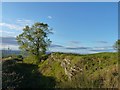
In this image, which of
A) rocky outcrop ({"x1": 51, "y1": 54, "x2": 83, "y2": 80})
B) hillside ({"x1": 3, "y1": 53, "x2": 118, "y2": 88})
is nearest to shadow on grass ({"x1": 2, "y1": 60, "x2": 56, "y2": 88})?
hillside ({"x1": 3, "y1": 53, "x2": 118, "y2": 88})

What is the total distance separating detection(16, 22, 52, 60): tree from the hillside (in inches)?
80.0

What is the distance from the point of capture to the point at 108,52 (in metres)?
18.8

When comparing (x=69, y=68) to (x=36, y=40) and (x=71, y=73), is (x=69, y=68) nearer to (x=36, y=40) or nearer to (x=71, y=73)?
(x=71, y=73)

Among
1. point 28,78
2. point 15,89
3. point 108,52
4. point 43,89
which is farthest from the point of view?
point 108,52

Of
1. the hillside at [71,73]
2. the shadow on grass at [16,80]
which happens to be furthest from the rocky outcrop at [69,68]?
the shadow on grass at [16,80]

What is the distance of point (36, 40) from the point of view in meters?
27.3

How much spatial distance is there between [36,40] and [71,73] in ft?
37.0

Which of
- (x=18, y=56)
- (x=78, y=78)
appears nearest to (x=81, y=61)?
(x=78, y=78)

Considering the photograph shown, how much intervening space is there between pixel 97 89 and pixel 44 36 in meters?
16.3

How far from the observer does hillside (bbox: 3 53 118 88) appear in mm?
12047

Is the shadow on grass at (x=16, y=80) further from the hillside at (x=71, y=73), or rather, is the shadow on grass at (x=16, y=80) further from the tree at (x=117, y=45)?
the tree at (x=117, y=45)

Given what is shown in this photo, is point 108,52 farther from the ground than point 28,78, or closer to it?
farther from the ground

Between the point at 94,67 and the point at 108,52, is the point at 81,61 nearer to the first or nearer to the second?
the point at 94,67

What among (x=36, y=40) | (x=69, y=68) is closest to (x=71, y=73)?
(x=69, y=68)
